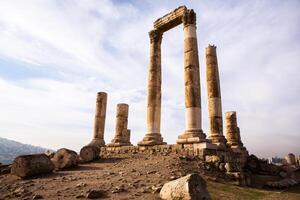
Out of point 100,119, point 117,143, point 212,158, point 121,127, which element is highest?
point 100,119

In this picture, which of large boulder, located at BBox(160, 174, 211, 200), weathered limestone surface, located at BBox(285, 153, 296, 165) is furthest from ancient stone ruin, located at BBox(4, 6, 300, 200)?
weathered limestone surface, located at BBox(285, 153, 296, 165)

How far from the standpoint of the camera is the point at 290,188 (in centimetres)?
1180

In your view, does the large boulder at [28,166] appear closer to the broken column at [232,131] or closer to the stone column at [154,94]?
the stone column at [154,94]

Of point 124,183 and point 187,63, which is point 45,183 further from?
point 187,63

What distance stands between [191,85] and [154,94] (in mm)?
3422

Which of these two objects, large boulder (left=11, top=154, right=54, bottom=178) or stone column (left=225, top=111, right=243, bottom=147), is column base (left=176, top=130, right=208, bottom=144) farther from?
large boulder (left=11, top=154, right=54, bottom=178)

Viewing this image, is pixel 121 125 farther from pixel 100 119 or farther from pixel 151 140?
pixel 151 140

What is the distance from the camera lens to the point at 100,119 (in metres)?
23.9

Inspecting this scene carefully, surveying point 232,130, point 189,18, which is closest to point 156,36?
point 189,18

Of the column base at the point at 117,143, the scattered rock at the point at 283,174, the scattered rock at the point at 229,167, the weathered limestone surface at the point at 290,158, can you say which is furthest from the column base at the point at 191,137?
the weathered limestone surface at the point at 290,158

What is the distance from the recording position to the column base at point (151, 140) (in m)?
16.4

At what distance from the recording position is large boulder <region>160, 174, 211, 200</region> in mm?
6297

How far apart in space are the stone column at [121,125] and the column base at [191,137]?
23.2ft

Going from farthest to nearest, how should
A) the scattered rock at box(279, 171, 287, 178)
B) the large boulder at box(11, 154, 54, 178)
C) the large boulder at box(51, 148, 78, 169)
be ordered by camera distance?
the scattered rock at box(279, 171, 287, 178), the large boulder at box(51, 148, 78, 169), the large boulder at box(11, 154, 54, 178)
